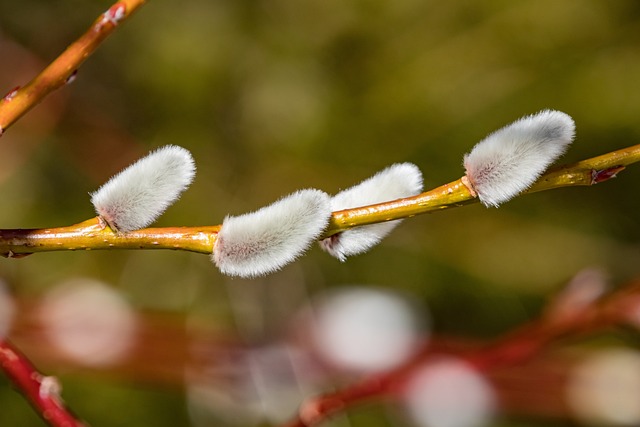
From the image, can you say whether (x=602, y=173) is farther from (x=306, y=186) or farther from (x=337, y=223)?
(x=306, y=186)

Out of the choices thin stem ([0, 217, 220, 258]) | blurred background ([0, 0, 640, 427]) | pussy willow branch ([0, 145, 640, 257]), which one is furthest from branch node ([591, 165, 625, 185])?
blurred background ([0, 0, 640, 427])

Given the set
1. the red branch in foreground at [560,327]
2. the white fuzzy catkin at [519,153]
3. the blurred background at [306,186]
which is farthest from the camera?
the blurred background at [306,186]

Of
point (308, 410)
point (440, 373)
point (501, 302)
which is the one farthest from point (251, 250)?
point (501, 302)

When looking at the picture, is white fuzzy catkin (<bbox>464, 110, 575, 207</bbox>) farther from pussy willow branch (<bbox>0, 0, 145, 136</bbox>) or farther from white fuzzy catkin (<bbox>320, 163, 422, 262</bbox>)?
pussy willow branch (<bbox>0, 0, 145, 136</bbox>)

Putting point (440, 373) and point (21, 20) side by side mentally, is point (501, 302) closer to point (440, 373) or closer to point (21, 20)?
point (440, 373)

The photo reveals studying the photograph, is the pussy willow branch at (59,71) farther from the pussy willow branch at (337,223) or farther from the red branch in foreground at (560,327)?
the red branch in foreground at (560,327)

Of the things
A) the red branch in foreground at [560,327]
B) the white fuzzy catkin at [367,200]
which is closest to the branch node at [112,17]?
the white fuzzy catkin at [367,200]
